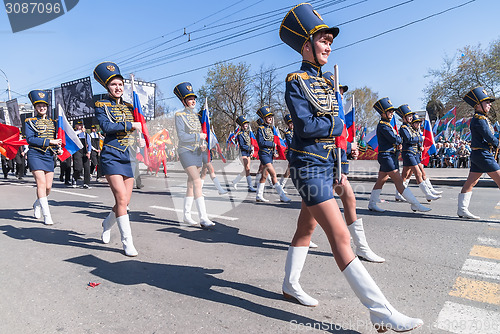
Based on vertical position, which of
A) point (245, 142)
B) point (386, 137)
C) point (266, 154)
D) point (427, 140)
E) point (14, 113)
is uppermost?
point (14, 113)

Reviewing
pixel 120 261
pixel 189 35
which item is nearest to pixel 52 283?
pixel 120 261

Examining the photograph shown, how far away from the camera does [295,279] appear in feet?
9.58

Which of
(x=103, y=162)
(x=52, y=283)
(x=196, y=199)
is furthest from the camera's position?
(x=196, y=199)

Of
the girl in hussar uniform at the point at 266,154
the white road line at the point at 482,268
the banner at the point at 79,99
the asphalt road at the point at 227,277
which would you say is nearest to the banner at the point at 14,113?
the banner at the point at 79,99

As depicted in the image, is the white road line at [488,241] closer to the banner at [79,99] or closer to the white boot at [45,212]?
the white boot at [45,212]

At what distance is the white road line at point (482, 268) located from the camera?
3609 mm

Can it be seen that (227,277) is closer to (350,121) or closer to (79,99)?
(350,121)

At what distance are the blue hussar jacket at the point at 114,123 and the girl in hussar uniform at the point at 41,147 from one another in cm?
244

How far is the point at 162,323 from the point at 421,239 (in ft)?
12.7

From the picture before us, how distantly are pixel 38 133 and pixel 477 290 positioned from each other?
22.5 feet

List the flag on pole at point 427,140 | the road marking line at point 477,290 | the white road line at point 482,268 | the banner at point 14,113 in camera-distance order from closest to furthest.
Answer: the road marking line at point 477,290 → the white road line at point 482,268 → the flag on pole at point 427,140 → the banner at point 14,113

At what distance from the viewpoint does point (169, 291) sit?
3.22 m

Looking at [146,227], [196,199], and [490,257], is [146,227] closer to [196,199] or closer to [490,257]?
[196,199]

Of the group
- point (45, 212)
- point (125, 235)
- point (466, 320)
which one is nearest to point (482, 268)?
point (466, 320)
